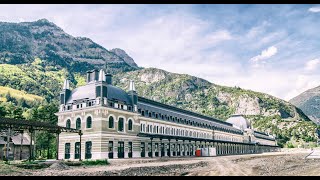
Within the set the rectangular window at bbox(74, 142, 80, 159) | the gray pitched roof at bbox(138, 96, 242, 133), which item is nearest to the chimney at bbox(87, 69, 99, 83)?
the gray pitched roof at bbox(138, 96, 242, 133)

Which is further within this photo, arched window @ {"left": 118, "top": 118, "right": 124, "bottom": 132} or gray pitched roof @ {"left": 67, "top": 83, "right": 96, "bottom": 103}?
arched window @ {"left": 118, "top": 118, "right": 124, "bottom": 132}

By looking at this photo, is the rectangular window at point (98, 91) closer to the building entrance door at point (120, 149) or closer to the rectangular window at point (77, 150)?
the building entrance door at point (120, 149)

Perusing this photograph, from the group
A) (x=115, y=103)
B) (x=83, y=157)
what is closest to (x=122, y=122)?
(x=115, y=103)

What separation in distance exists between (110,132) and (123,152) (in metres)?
4.88

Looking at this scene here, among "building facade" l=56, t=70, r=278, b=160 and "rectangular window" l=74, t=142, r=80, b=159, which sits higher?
"building facade" l=56, t=70, r=278, b=160

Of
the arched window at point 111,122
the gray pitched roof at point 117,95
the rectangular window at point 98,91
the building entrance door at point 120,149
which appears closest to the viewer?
the rectangular window at point 98,91

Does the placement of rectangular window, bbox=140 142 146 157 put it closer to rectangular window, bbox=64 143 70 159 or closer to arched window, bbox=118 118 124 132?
arched window, bbox=118 118 124 132

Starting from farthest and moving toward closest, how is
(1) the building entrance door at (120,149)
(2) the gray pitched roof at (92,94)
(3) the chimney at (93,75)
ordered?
(3) the chimney at (93,75), (2) the gray pitched roof at (92,94), (1) the building entrance door at (120,149)

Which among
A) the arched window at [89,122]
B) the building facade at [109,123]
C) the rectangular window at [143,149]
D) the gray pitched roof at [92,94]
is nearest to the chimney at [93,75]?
the building facade at [109,123]

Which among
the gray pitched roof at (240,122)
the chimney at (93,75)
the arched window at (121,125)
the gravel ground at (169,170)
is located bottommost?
the gravel ground at (169,170)

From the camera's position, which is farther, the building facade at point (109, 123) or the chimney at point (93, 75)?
the chimney at point (93, 75)

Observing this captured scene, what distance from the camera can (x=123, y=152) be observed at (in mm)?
53344

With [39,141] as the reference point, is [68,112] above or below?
above
